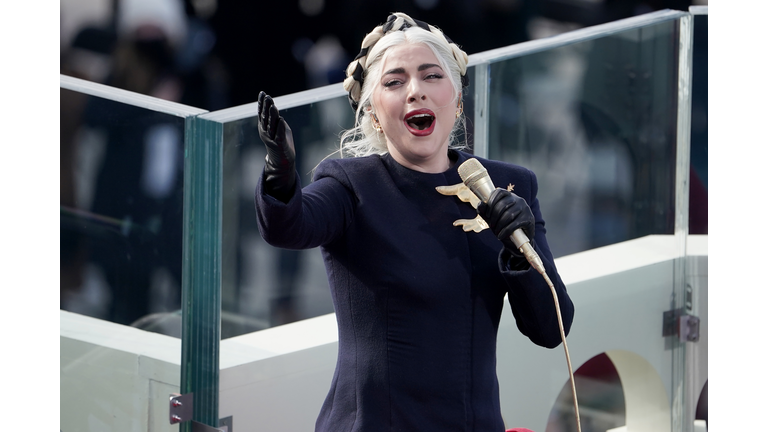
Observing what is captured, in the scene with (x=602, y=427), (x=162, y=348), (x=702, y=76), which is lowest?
(x=602, y=427)

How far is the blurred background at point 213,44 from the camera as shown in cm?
328

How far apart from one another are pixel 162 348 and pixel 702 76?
2031 mm

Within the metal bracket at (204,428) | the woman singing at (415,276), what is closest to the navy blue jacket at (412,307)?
the woman singing at (415,276)

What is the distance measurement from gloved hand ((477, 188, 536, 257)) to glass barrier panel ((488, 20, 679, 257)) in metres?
1.23

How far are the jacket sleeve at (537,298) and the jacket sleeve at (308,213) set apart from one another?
251mm

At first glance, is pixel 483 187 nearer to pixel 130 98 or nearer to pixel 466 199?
pixel 466 199

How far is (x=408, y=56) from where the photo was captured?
58.9 inches

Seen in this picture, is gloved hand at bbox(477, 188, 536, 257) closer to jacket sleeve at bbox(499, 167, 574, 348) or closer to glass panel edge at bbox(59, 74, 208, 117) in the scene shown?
jacket sleeve at bbox(499, 167, 574, 348)

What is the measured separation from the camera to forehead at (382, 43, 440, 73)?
149 centimetres

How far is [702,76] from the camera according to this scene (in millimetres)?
3156

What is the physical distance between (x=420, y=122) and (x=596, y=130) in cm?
155

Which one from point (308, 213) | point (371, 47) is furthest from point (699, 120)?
point (308, 213)

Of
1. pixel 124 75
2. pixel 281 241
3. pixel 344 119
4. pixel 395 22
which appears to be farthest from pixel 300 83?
pixel 281 241

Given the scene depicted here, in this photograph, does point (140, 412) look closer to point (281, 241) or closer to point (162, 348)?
point (162, 348)
